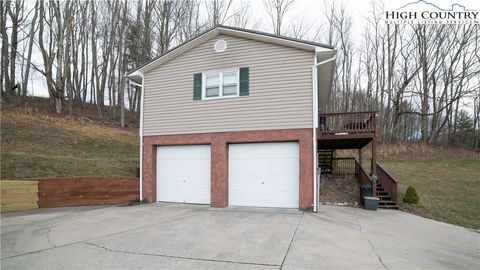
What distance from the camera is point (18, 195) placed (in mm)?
9852

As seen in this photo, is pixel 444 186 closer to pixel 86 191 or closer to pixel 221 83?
pixel 221 83

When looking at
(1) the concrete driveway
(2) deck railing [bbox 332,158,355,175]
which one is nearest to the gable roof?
(1) the concrete driveway

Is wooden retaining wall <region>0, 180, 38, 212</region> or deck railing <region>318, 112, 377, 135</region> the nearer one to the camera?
wooden retaining wall <region>0, 180, 38, 212</region>

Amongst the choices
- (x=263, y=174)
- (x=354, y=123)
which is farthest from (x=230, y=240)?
(x=354, y=123)

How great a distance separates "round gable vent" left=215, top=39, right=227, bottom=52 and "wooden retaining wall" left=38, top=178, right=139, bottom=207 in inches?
242

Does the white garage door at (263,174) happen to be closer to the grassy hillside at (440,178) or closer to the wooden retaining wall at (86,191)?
the wooden retaining wall at (86,191)

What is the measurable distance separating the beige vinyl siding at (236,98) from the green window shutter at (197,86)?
15 centimetres

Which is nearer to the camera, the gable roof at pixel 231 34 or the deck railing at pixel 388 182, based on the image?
the gable roof at pixel 231 34

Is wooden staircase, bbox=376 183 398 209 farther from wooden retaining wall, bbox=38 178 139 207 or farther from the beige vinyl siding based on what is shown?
wooden retaining wall, bbox=38 178 139 207

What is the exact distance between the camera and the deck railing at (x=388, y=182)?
10961 mm

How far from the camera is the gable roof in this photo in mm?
9352

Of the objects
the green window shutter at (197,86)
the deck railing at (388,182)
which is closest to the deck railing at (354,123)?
the deck railing at (388,182)

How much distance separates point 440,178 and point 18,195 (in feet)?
62.3

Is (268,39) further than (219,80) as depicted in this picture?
No
